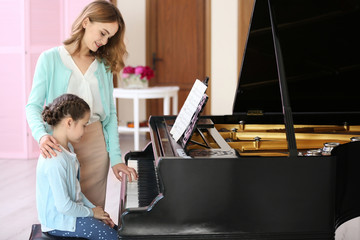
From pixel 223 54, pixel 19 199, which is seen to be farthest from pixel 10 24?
pixel 223 54

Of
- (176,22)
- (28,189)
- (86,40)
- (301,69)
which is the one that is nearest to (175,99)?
(176,22)

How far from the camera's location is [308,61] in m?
2.99

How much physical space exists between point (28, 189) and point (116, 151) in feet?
7.41

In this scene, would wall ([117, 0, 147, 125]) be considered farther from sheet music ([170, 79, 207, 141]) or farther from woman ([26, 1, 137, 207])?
sheet music ([170, 79, 207, 141])

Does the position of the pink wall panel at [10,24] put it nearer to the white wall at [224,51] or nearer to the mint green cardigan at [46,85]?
the white wall at [224,51]

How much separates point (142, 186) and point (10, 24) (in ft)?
13.3

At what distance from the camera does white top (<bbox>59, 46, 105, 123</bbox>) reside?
2.53 meters

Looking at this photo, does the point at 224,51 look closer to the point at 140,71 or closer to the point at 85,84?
the point at 140,71

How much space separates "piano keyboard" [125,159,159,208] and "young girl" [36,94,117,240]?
21 cm

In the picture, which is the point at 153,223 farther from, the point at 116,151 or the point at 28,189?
the point at 28,189

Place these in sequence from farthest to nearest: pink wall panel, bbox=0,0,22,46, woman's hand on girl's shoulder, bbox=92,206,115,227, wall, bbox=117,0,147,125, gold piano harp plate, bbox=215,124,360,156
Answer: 1. wall, bbox=117,0,147,125
2. pink wall panel, bbox=0,0,22,46
3. gold piano harp plate, bbox=215,124,360,156
4. woman's hand on girl's shoulder, bbox=92,206,115,227

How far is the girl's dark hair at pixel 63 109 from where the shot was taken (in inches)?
89.3

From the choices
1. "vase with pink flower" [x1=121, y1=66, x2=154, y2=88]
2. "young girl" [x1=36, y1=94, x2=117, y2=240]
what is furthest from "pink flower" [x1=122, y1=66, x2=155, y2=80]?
"young girl" [x1=36, y1=94, x2=117, y2=240]

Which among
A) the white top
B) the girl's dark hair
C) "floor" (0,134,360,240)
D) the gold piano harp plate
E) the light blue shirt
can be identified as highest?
the white top
